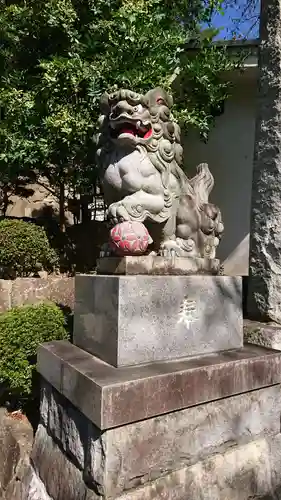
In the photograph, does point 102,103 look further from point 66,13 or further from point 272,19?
point 66,13

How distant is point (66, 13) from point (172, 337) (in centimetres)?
526

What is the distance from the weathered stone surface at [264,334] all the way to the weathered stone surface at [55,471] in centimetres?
167

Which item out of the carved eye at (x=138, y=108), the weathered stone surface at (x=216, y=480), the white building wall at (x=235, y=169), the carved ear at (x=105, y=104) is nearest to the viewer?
the weathered stone surface at (x=216, y=480)

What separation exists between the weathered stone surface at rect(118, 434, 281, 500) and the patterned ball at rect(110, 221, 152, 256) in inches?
54.1

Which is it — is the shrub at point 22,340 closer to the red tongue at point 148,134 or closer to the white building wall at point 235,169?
the red tongue at point 148,134

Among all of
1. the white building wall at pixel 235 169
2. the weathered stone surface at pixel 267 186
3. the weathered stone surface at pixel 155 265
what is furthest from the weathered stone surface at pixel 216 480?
the white building wall at pixel 235 169

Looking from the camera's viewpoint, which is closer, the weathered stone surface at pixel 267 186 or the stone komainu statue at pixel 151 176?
the stone komainu statue at pixel 151 176

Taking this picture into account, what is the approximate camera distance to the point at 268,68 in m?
3.39

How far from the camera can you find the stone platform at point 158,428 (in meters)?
2.05

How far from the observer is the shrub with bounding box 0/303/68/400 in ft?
10.5

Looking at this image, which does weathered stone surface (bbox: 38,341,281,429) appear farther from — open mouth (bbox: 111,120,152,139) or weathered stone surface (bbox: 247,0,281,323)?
open mouth (bbox: 111,120,152,139)

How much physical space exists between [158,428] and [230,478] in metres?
0.74

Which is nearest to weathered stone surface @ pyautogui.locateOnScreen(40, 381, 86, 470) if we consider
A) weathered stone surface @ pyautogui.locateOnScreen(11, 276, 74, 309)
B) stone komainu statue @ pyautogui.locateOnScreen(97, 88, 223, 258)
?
stone komainu statue @ pyautogui.locateOnScreen(97, 88, 223, 258)

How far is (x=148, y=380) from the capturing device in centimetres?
210
